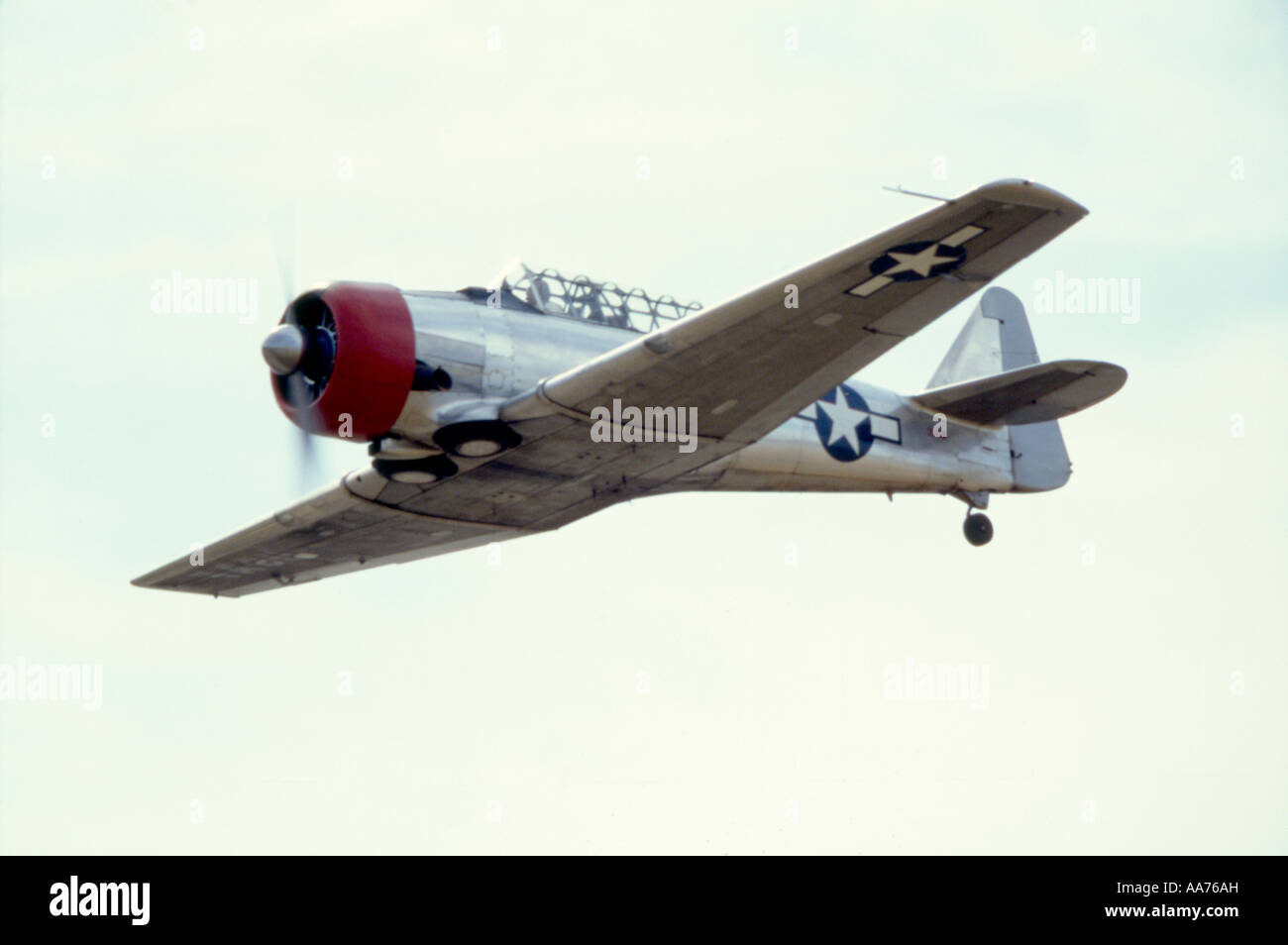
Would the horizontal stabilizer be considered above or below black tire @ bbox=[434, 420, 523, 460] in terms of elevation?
above

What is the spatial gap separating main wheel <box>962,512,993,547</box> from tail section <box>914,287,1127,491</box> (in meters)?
0.58

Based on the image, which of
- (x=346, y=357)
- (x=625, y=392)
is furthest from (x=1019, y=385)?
(x=346, y=357)

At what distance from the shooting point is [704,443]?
1476cm

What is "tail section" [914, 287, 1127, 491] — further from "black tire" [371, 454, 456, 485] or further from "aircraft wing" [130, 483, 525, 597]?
"black tire" [371, 454, 456, 485]

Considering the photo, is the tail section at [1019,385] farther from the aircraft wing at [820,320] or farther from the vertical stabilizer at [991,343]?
the aircraft wing at [820,320]

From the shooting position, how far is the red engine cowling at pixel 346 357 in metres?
13.3

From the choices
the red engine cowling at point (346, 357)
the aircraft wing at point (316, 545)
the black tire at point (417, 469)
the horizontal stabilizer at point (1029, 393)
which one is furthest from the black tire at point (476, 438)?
the horizontal stabilizer at point (1029, 393)

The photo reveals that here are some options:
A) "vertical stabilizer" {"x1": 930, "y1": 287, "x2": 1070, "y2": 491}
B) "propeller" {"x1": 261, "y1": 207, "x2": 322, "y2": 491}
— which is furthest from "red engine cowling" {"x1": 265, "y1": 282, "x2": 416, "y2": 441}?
"vertical stabilizer" {"x1": 930, "y1": 287, "x2": 1070, "y2": 491}

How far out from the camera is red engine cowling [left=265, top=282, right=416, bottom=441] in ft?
43.6

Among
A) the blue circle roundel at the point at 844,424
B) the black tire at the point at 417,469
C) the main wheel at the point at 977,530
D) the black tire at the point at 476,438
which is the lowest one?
the main wheel at the point at 977,530

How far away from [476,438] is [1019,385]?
5066 millimetres

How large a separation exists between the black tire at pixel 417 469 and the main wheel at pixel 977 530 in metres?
5.65
